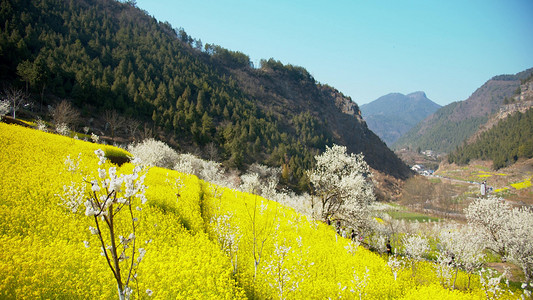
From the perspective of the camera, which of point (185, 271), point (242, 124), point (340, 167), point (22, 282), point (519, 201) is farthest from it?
point (519, 201)

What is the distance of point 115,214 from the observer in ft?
16.8

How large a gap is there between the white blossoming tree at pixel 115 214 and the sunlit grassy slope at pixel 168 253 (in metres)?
0.58

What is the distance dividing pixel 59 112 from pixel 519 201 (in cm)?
17037

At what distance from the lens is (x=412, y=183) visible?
152250 millimetres

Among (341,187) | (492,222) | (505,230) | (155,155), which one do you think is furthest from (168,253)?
(492,222)

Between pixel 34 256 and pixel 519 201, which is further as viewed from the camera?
pixel 519 201

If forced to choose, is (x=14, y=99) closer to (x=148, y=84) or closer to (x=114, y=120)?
(x=114, y=120)

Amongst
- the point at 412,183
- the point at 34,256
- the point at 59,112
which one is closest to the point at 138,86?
the point at 59,112

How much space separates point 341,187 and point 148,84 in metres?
88.9

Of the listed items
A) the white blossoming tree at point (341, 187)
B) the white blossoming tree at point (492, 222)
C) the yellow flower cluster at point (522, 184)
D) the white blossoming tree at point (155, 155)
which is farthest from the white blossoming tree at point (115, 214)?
the yellow flower cluster at point (522, 184)

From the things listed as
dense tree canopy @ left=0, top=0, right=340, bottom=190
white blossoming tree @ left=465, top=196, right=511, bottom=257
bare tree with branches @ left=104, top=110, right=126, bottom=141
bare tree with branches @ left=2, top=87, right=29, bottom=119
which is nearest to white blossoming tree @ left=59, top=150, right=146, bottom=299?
white blossoming tree @ left=465, top=196, right=511, bottom=257

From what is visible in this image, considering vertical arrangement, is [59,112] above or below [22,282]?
above

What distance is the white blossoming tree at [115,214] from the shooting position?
11.9ft

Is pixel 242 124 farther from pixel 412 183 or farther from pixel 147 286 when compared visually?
pixel 412 183
